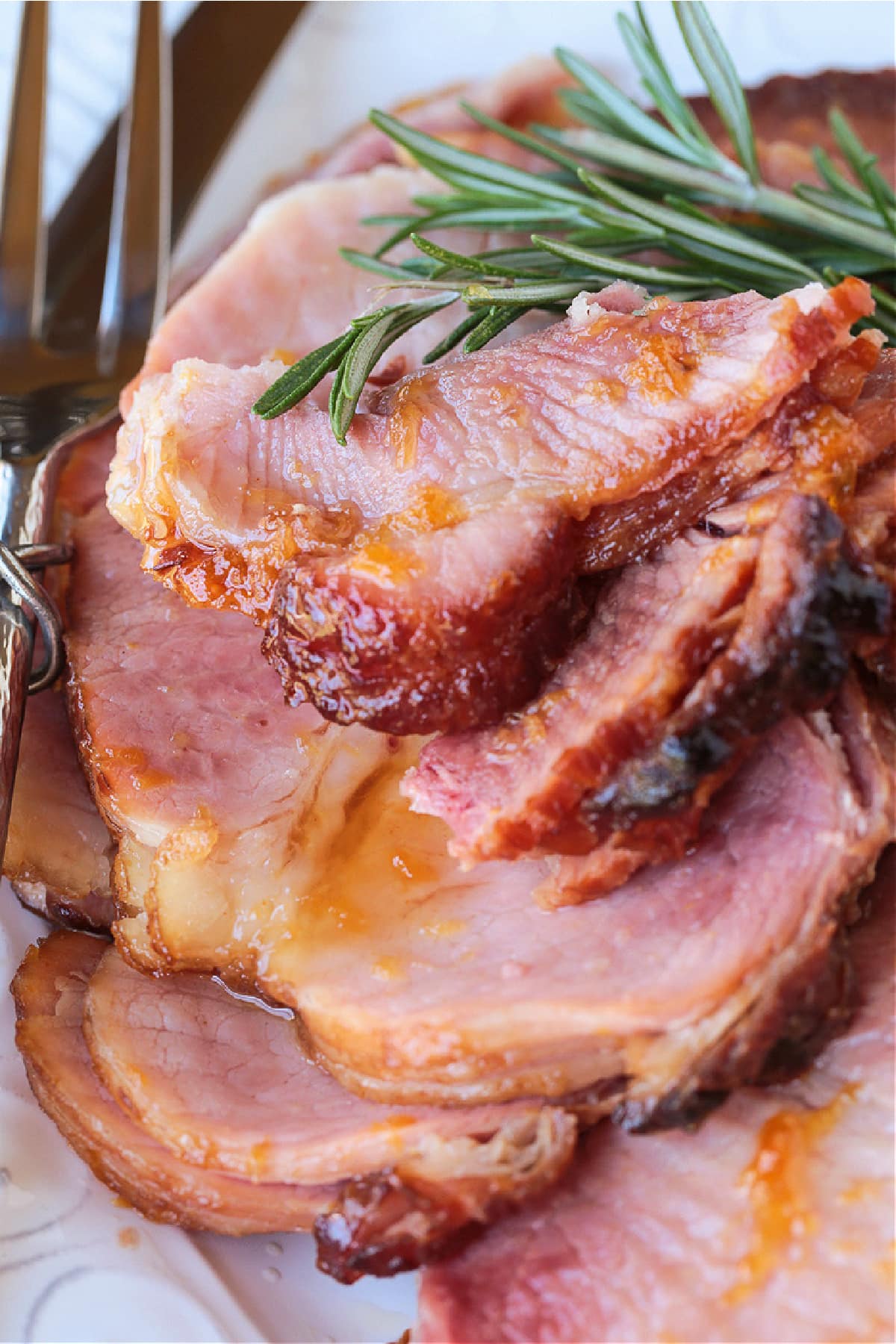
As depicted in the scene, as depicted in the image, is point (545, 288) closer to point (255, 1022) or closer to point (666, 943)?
point (666, 943)

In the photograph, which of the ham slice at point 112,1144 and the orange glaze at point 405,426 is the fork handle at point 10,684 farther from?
the orange glaze at point 405,426

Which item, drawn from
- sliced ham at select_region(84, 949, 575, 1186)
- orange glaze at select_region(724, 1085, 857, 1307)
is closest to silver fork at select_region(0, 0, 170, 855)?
sliced ham at select_region(84, 949, 575, 1186)

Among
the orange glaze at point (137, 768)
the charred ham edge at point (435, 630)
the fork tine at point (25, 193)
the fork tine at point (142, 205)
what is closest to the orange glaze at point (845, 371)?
the charred ham edge at point (435, 630)

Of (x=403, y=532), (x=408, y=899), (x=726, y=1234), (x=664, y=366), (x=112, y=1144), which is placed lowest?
(x=112, y=1144)

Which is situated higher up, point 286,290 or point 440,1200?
point 286,290

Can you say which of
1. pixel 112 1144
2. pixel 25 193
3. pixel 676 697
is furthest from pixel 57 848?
pixel 25 193

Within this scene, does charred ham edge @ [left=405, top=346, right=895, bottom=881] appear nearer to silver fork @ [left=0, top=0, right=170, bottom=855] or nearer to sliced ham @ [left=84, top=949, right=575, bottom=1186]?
sliced ham @ [left=84, top=949, right=575, bottom=1186]

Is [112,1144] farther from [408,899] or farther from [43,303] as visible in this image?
[43,303]
